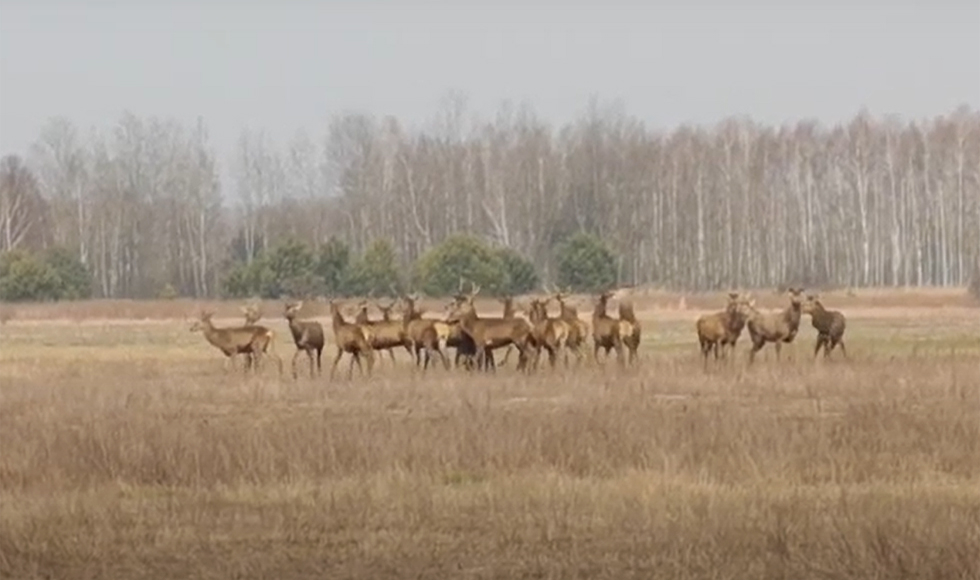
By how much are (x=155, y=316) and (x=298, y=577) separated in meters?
52.6

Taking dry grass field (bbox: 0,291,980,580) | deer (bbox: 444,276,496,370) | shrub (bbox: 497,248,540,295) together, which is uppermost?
shrub (bbox: 497,248,540,295)

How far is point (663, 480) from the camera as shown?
1377 centimetres

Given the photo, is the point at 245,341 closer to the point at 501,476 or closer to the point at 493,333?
the point at 493,333

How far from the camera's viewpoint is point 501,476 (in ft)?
47.4

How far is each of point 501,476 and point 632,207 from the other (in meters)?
74.5

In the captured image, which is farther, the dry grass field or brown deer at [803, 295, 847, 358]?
brown deer at [803, 295, 847, 358]

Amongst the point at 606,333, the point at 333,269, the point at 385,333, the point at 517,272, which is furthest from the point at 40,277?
the point at 606,333

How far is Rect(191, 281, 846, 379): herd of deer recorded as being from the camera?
28.6 m

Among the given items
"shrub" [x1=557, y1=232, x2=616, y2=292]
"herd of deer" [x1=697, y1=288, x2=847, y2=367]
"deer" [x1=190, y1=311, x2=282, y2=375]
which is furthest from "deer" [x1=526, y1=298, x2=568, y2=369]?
"shrub" [x1=557, y1=232, x2=616, y2=292]

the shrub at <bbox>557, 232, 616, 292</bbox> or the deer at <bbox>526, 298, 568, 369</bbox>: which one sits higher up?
the shrub at <bbox>557, 232, 616, 292</bbox>

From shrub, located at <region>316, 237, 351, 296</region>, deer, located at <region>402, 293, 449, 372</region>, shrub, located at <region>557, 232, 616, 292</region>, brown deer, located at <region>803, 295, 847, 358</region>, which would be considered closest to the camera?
deer, located at <region>402, 293, 449, 372</region>

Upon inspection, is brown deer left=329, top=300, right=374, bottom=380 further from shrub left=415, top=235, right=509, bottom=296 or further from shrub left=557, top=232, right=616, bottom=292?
shrub left=557, top=232, right=616, bottom=292

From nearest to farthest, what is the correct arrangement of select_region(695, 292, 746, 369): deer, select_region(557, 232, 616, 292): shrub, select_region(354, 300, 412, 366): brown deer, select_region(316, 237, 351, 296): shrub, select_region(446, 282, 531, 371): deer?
select_region(446, 282, 531, 371): deer < select_region(354, 300, 412, 366): brown deer < select_region(695, 292, 746, 369): deer < select_region(557, 232, 616, 292): shrub < select_region(316, 237, 351, 296): shrub

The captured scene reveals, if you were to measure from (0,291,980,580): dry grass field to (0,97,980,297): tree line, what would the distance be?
6130cm
